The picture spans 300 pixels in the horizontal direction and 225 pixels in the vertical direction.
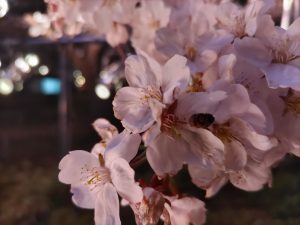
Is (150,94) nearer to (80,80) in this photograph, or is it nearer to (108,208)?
(108,208)

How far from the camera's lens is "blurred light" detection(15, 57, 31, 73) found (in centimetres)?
263

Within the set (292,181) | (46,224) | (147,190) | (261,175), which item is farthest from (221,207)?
(147,190)

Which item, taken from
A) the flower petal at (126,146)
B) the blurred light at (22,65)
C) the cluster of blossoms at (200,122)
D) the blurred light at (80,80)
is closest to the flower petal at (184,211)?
the cluster of blossoms at (200,122)

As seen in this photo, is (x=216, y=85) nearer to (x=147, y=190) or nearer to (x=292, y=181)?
(x=147, y=190)

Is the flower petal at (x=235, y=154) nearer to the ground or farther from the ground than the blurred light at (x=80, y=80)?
farther from the ground

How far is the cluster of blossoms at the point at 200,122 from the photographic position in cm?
48

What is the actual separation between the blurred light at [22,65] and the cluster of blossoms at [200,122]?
7.04 feet

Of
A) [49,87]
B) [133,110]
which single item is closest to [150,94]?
[133,110]

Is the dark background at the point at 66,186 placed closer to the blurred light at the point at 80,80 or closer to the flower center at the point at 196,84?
the blurred light at the point at 80,80

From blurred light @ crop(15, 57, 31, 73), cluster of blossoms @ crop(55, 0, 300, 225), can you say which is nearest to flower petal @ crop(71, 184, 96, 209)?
cluster of blossoms @ crop(55, 0, 300, 225)

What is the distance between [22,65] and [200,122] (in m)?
2.33

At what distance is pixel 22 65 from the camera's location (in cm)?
267

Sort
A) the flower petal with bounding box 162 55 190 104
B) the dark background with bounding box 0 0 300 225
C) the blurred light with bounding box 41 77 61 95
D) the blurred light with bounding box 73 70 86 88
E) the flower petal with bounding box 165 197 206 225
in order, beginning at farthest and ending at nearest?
the blurred light with bounding box 41 77 61 95
the blurred light with bounding box 73 70 86 88
the dark background with bounding box 0 0 300 225
the flower petal with bounding box 165 197 206 225
the flower petal with bounding box 162 55 190 104

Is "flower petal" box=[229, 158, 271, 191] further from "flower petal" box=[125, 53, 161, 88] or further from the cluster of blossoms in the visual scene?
"flower petal" box=[125, 53, 161, 88]
